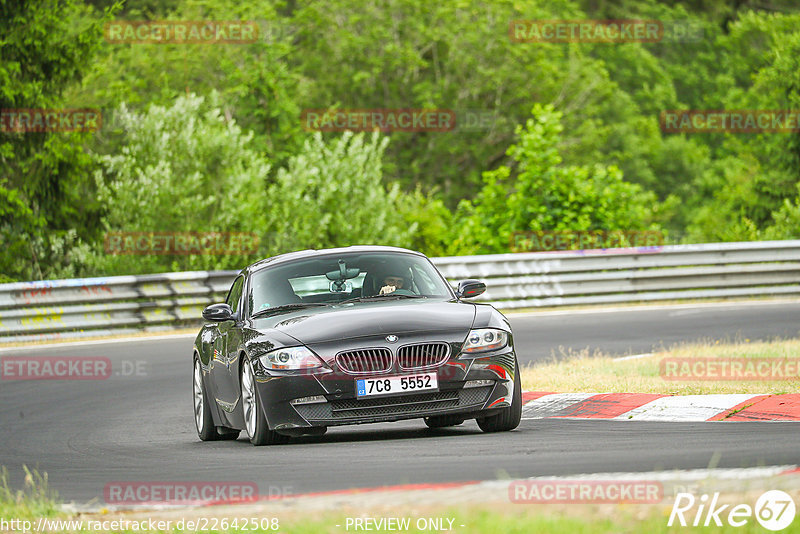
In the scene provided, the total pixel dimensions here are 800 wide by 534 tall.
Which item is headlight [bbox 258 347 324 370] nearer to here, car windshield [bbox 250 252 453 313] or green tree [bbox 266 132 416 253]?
car windshield [bbox 250 252 453 313]

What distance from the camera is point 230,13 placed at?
5669 centimetres

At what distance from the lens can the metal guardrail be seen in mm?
20750

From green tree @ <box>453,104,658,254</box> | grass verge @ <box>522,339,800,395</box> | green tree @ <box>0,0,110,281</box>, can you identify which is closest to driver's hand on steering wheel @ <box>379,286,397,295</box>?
grass verge @ <box>522,339,800,395</box>

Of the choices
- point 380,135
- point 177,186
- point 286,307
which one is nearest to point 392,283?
point 286,307

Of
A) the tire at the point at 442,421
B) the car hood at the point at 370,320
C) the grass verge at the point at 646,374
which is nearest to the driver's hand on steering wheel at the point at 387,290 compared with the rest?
the car hood at the point at 370,320

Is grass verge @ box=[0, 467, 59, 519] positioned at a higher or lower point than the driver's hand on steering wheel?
lower

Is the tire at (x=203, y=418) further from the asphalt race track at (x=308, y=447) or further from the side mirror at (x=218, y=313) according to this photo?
the side mirror at (x=218, y=313)

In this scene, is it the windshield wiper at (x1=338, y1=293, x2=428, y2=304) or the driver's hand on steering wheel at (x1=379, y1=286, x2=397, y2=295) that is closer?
the windshield wiper at (x1=338, y1=293, x2=428, y2=304)

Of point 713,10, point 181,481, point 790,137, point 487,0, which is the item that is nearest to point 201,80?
point 487,0

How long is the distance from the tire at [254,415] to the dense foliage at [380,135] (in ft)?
53.3

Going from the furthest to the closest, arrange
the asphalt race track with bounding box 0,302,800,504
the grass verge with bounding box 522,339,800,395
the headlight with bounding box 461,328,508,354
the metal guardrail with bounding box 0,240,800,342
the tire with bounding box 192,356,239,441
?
1. the metal guardrail with bounding box 0,240,800,342
2. the grass verge with bounding box 522,339,800,395
3. the tire with bounding box 192,356,239,441
4. the headlight with bounding box 461,328,508,354
5. the asphalt race track with bounding box 0,302,800,504

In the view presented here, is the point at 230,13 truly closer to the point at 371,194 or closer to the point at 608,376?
the point at 371,194

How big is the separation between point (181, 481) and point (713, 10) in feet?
284

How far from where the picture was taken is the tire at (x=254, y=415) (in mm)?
8984
